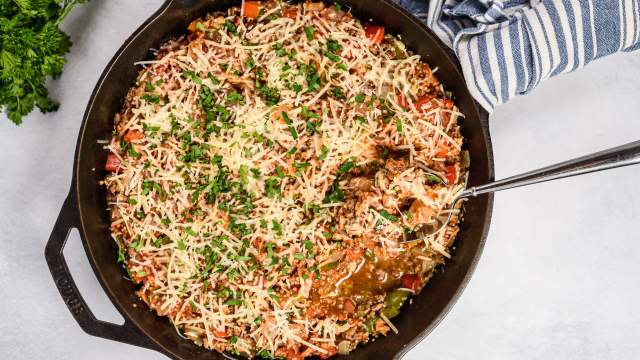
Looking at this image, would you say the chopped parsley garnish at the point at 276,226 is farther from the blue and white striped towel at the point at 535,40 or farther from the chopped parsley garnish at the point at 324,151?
the blue and white striped towel at the point at 535,40

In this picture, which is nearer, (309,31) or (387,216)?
(387,216)

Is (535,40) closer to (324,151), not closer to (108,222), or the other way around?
(324,151)

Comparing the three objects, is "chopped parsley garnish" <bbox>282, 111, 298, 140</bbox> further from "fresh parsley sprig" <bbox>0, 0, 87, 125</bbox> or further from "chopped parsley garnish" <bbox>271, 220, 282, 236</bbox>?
"fresh parsley sprig" <bbox>0, 0, 87, 125</bbox>

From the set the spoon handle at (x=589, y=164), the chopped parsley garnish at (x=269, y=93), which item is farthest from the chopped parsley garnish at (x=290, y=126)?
the spoon handle at (x=589, y=164)

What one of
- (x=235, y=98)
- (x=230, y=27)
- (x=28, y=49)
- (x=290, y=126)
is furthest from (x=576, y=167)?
(x=28, y=49)

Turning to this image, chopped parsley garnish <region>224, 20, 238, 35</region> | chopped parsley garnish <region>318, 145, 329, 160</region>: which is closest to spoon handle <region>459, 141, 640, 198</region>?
chopped parsley garnish <region>318, 145, 329, 160</region>

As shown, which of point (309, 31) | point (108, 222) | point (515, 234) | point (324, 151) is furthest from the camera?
point (515, 234)

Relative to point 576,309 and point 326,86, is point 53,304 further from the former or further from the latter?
point 576,309

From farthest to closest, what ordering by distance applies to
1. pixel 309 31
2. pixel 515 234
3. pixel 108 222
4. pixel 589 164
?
pixel 515 234
pixel 108 222
pixel 309 31
pixel 589 164
